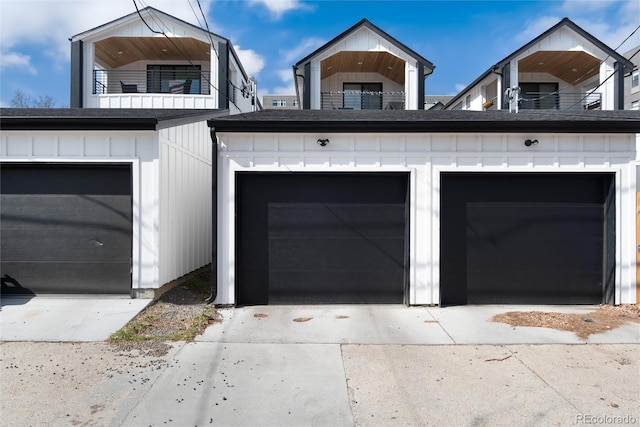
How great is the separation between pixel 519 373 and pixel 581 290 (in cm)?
354

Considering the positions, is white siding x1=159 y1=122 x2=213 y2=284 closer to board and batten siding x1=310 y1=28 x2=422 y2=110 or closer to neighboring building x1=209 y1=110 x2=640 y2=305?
neighboring building x1=209 y1=110 x2=640 y2=305

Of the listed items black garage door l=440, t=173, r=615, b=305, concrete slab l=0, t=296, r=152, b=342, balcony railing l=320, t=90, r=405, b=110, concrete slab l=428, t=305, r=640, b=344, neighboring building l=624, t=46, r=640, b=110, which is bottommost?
concrete slab l=428, t=305, r=640, b=344

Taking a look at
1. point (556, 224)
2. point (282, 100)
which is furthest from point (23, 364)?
point (282, 100)

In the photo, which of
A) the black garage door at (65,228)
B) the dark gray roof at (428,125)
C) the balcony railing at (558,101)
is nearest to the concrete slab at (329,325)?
the black garage door at (65,228)

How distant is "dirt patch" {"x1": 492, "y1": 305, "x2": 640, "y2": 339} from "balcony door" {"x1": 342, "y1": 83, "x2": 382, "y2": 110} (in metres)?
10.5

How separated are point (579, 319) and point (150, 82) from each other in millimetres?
14327

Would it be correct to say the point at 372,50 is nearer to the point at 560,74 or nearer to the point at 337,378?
the point at 560,74

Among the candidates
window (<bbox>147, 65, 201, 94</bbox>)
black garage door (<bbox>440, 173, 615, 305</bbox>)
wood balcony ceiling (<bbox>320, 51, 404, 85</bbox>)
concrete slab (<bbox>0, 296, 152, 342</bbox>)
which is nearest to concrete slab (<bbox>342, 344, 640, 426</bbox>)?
black garage door (<bbox>440, 173, 615, 305</bbox>)

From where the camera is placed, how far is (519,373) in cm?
389

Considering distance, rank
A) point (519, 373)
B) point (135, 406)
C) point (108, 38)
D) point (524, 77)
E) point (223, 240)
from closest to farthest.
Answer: point (135, 406) < point (519, 373) < point (223, 240) < point (108, 38) < point (524, 77)

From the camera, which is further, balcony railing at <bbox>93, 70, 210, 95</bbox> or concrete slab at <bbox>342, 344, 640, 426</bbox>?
balcony railing at <bbox>93, 70, 210, 95</bbox>

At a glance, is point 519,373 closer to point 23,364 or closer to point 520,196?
point 520,196

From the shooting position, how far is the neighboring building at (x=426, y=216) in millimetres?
6371

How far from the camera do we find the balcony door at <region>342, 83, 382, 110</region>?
1488cm
